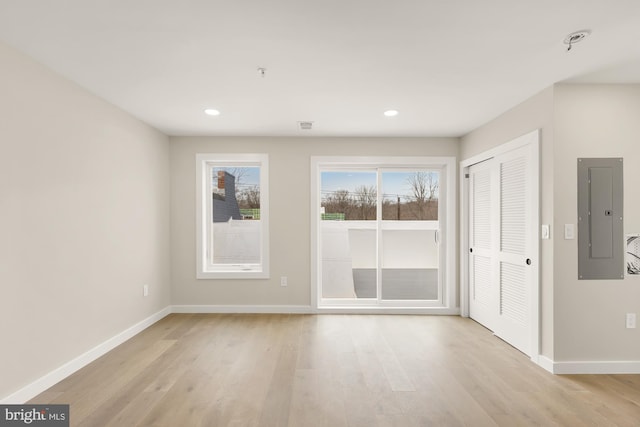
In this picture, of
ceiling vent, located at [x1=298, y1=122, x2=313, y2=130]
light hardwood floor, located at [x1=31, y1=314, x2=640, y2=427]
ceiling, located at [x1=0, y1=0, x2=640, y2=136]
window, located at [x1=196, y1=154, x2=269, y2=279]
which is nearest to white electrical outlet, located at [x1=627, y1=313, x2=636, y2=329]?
light hardwood floor, located at [x1=31, y1=314, x2=640, y2=427]

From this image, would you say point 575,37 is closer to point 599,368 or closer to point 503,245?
point 503,245

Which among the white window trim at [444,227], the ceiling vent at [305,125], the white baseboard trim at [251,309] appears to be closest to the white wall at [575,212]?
the white window trim at [444,227]

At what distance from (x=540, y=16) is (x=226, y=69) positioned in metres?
2.04

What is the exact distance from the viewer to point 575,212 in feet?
9.32

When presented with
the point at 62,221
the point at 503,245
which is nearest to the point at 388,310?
the point at 503,245

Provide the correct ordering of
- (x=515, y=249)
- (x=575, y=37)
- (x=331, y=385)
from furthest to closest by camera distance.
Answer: (x=515, y=249) < (x=331, y=385) < (x=575, y=37)

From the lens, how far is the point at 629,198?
2.83 metres

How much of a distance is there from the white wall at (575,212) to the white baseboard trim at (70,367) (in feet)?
13.1

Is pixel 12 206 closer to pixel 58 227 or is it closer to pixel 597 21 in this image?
pixel 58 227

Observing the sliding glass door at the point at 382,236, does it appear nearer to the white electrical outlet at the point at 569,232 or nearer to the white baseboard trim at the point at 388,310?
the white baseboard trim at the point at 388,310

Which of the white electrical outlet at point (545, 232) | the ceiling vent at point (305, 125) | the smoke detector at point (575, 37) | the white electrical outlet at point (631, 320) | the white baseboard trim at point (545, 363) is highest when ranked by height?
the smoke detector at point (575, 37)

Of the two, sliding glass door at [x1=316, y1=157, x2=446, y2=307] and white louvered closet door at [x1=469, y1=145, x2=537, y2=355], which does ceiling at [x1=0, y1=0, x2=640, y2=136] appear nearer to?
white louvered closet door at [x1=469, y1=145, x2=537, y2=355]

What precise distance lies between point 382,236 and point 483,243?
1.27 m

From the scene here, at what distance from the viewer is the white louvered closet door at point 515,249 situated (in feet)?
10.5
